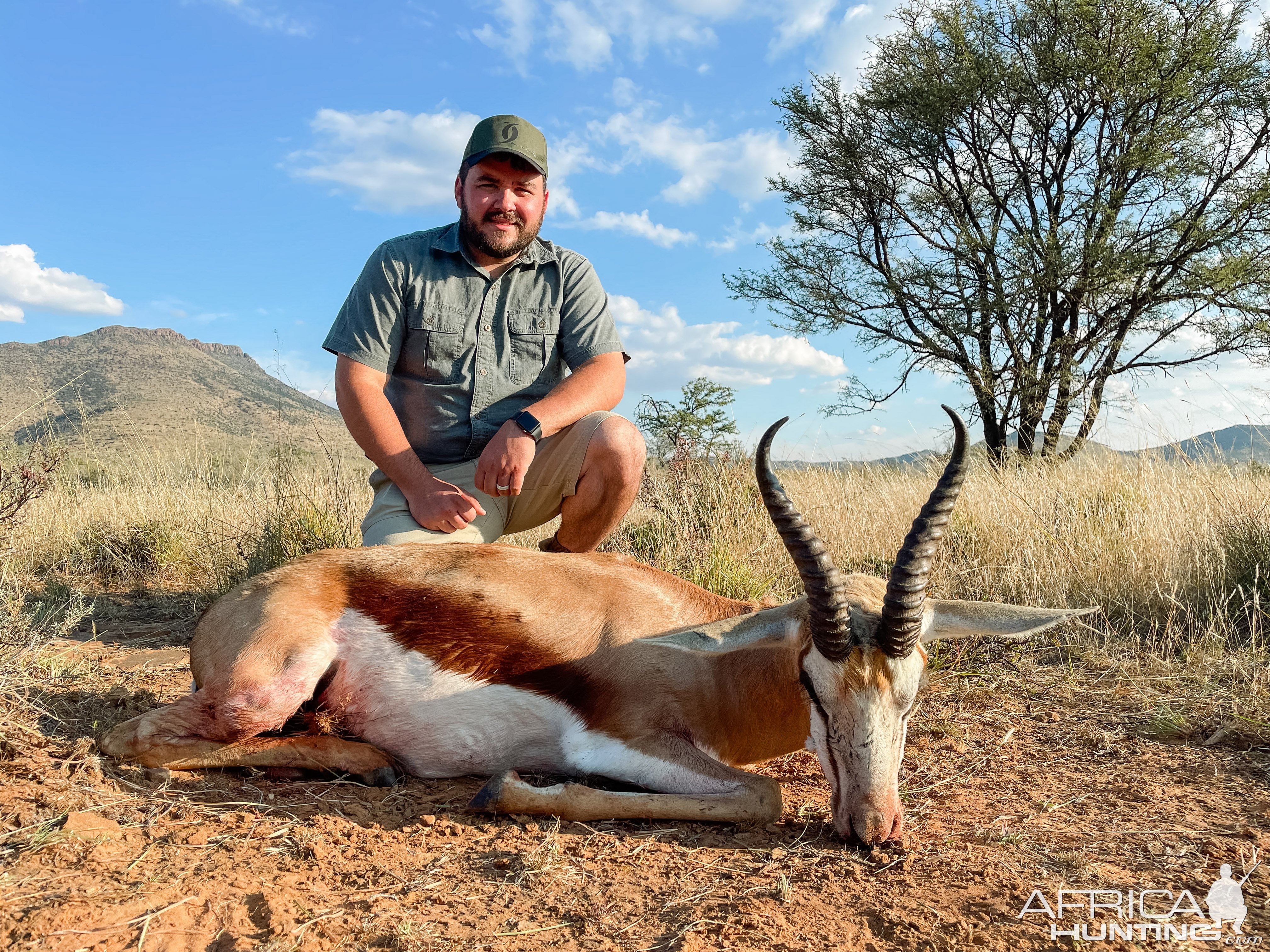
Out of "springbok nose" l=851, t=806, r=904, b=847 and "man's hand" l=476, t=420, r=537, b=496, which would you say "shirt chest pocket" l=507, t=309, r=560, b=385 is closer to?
"man's hand" l=476, t=420, r=537, b=496

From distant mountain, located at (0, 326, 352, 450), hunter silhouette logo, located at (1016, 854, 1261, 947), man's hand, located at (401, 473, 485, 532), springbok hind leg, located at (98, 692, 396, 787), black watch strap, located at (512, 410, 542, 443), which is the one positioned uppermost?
distant mountain, located at (0, 326, 352, 450)

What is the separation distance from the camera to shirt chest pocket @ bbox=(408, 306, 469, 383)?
19.0ft

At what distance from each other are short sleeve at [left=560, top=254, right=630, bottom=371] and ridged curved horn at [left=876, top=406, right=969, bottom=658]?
10.7ft

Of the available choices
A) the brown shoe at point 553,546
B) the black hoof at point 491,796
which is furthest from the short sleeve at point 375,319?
the black hoof at point 491,796

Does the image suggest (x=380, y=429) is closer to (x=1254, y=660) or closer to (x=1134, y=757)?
(x=1134, y=757)

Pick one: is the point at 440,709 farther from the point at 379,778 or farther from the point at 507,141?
the point at 507,141

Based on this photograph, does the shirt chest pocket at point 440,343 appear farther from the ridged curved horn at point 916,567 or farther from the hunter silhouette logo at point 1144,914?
the hunter silhouette logo at point 1144,914

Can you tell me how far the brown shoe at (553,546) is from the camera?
6047mm

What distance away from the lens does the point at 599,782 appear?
12.8ft

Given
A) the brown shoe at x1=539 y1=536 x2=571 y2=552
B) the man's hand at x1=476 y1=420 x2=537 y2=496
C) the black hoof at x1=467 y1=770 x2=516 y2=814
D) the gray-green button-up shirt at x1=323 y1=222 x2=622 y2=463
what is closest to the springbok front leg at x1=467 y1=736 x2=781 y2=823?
the black hoof at x1=467 y1=770 x2=516 y2=814

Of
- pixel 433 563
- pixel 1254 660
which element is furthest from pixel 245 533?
pixel 1254 660

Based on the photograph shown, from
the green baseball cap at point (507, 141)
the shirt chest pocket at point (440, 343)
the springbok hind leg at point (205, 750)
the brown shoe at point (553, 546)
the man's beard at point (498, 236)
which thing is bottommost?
the springbok hind leg at point (205, 750)

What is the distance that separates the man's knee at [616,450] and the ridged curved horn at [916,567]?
8.16 ft

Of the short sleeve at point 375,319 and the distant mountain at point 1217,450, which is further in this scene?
the distant mountain at point 1217,450
